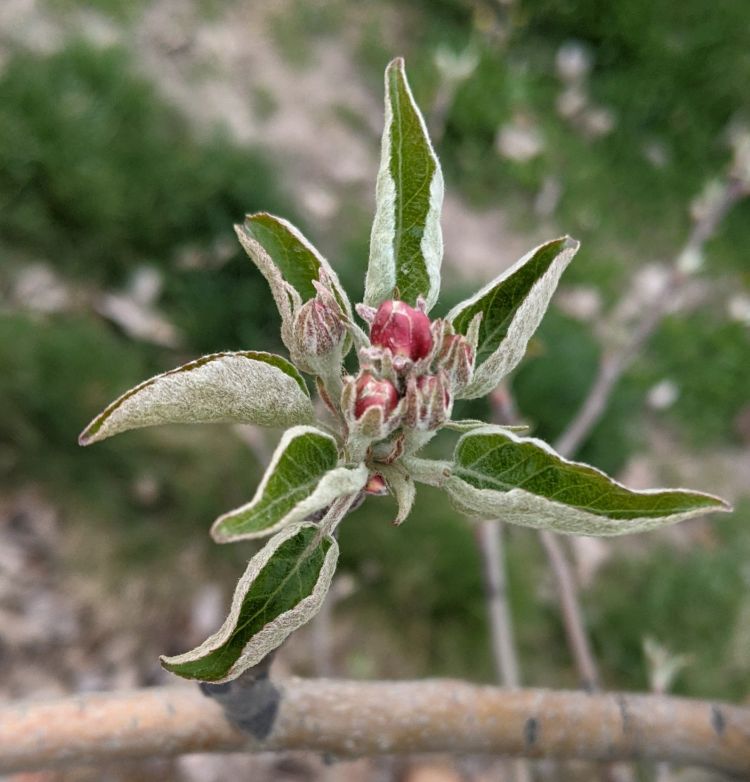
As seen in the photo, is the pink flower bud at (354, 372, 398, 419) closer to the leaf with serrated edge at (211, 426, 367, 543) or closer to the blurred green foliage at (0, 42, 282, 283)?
the leaf with serrated edge at (211, 426, 367, 543)

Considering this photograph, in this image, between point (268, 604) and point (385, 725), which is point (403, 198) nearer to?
point (268, 604)

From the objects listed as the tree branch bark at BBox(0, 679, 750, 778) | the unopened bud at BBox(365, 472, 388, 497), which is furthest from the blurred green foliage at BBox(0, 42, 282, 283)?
the unopened bud at BBox(365, 472, 388, 497)

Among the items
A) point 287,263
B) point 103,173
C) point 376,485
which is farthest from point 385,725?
point 103,173

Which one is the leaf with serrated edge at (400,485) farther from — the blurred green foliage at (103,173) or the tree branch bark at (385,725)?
the blurred green foliage at (103,173)

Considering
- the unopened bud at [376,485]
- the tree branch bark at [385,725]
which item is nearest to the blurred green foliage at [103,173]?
the tree branch bark at [385,725]

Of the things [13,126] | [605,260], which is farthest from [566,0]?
[13,126]

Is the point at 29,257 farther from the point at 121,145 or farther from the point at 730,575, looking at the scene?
the point at 730,575

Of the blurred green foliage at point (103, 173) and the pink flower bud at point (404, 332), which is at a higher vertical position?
the blurred green foliage at point (103, 173)

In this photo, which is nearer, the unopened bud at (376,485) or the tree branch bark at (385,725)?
the unopened bud at (376,485)
